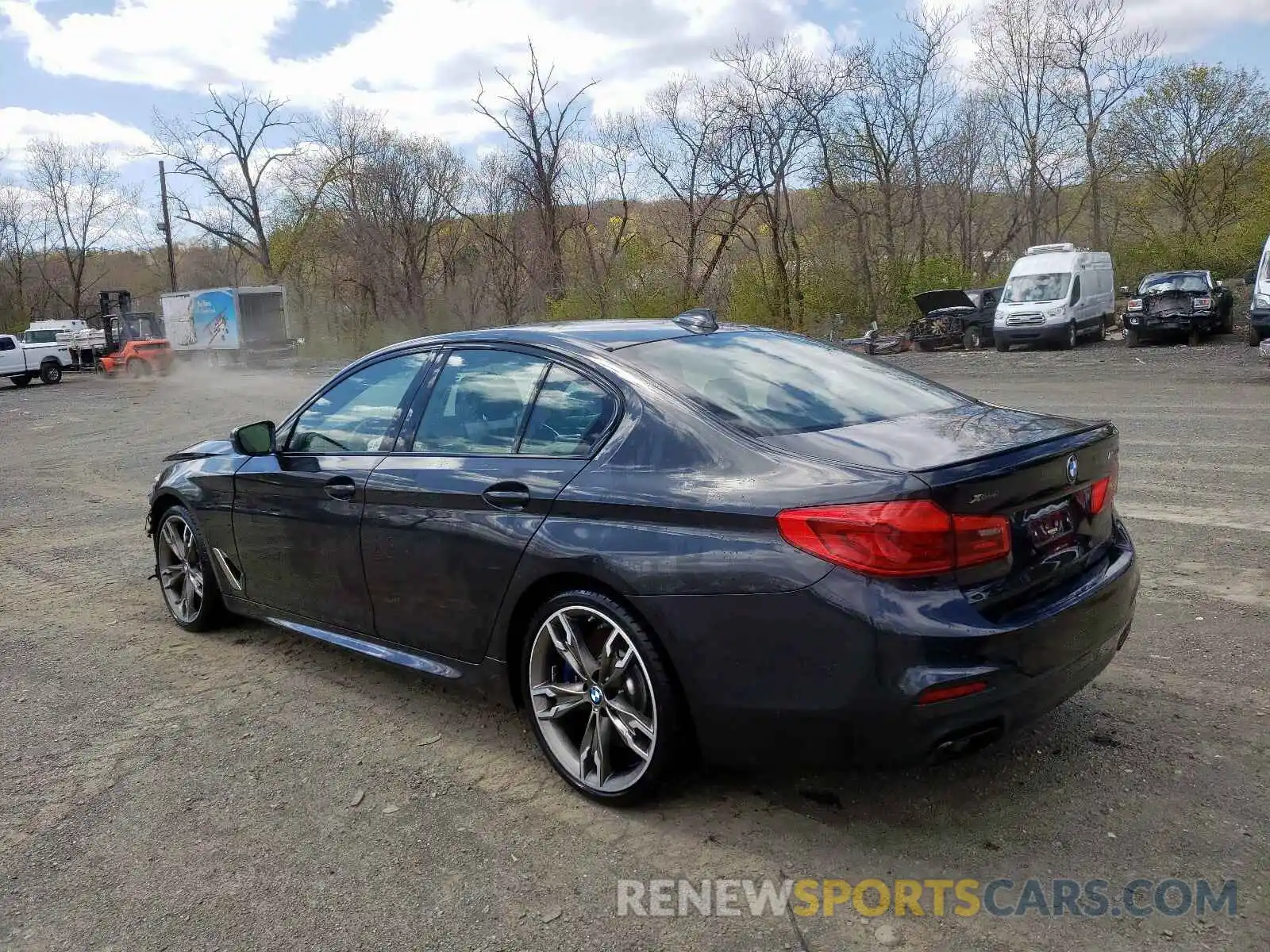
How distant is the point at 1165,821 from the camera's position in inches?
116

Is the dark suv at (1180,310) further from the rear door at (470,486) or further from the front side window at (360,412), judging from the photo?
the rear door at (470,486)

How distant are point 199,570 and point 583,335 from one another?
265 centimetres

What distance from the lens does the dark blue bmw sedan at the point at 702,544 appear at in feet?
8.74

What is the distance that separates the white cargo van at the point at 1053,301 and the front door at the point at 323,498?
23.3 m

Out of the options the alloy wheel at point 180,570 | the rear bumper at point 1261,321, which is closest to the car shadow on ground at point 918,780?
the alloy wheel at point 180,570

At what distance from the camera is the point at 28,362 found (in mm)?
35625

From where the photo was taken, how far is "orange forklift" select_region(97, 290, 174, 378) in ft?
125

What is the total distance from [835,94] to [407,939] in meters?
35.6

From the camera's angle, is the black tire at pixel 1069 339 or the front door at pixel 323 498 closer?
the front door at pixel 323 498

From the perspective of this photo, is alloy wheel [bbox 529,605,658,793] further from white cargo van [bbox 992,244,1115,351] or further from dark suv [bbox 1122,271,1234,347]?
white cargo van [bbox 992,244,1115,351]

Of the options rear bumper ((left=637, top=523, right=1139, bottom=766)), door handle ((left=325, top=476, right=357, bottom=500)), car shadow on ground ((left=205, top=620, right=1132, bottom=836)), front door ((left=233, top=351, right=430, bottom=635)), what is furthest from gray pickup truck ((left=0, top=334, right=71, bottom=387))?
rear bumper ((left=637, top=523, right=1139, bottom=766))

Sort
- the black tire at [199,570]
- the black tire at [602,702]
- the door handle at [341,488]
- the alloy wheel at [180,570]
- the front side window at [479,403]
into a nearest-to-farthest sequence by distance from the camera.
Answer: the black tire at [602,702], the front side window at [479,403], the door handle at [341,488], the black tire at [199,570], the alloy wheel at [180,570]

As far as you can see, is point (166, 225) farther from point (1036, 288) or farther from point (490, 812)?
point (490, 812)

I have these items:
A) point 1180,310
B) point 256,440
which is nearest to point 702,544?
point 256,440
